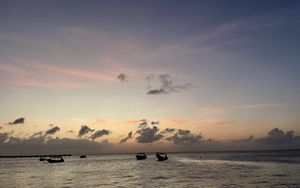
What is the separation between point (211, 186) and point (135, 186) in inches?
532

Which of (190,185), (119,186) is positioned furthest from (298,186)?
(119,186)

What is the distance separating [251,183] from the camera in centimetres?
6456

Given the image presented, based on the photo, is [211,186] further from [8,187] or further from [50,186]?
[8,187]

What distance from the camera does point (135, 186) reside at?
64938 millimetres

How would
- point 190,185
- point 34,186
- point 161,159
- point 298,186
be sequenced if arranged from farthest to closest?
point 161,159, point 34,186, point 190,185, point 298,186

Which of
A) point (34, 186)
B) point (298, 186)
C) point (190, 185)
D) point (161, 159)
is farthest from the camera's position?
point (161, 159)

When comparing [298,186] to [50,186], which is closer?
[298,186]

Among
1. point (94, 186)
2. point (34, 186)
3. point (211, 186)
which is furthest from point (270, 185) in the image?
point (34, 186)

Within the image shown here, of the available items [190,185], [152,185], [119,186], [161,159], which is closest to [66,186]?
[119,186]

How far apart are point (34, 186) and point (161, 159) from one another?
127 metres

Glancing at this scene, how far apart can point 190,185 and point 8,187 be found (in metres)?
33.3

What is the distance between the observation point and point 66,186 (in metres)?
67.0

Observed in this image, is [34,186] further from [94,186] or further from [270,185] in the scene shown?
[270,185]

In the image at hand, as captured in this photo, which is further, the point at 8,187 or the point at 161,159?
the point at 161,159
